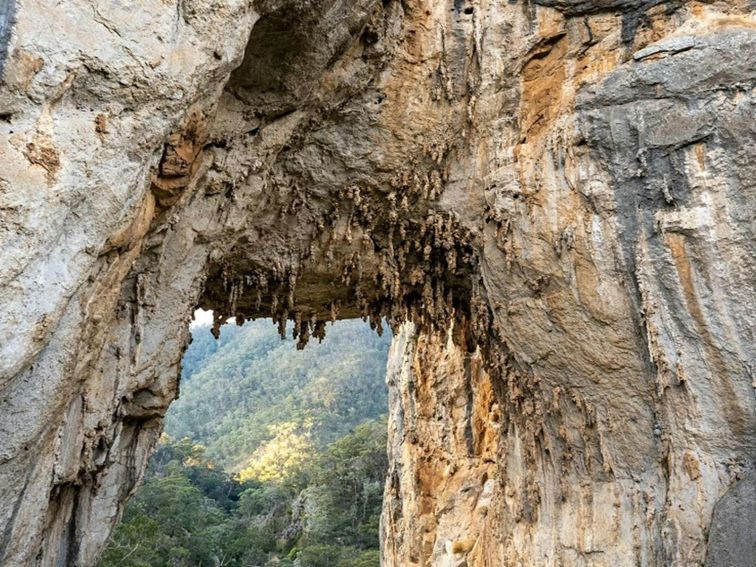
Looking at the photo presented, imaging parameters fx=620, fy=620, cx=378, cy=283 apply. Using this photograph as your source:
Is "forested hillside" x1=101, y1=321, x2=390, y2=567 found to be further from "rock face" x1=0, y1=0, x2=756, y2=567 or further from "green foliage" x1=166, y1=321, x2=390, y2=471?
"rock face" x1=0, y1=0, x2=756, y2=567

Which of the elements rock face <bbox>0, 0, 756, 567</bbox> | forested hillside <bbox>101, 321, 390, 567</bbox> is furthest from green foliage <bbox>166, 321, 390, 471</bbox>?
rock face <bbox>0, 0, 756, 567</bbox>

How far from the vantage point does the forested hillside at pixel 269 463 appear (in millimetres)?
19734

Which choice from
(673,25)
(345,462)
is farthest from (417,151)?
(345,462)

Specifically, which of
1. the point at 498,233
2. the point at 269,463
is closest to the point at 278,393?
the point at 269,463

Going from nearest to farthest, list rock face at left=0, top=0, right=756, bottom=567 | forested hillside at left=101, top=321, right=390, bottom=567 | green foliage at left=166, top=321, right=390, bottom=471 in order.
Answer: rock face at left=0, top=0, right=756, bottom=567 → forested hillside at left=101, top=321, right=390, bottom=567 → green foliage at left=166, top=321, right=390, bottom=471

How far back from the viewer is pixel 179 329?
6223 mm

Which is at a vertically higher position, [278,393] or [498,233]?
[278,393]

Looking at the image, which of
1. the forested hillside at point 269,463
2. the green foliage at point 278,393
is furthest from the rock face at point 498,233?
the green foliage at point 278,393

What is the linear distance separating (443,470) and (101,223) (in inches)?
327

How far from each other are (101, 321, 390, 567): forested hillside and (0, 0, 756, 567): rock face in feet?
33.5

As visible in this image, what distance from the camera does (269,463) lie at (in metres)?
34.1

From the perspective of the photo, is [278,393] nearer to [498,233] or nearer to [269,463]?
[269,463]

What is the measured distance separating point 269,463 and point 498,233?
98.5 feet

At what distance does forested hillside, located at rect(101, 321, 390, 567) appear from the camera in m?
19.7
